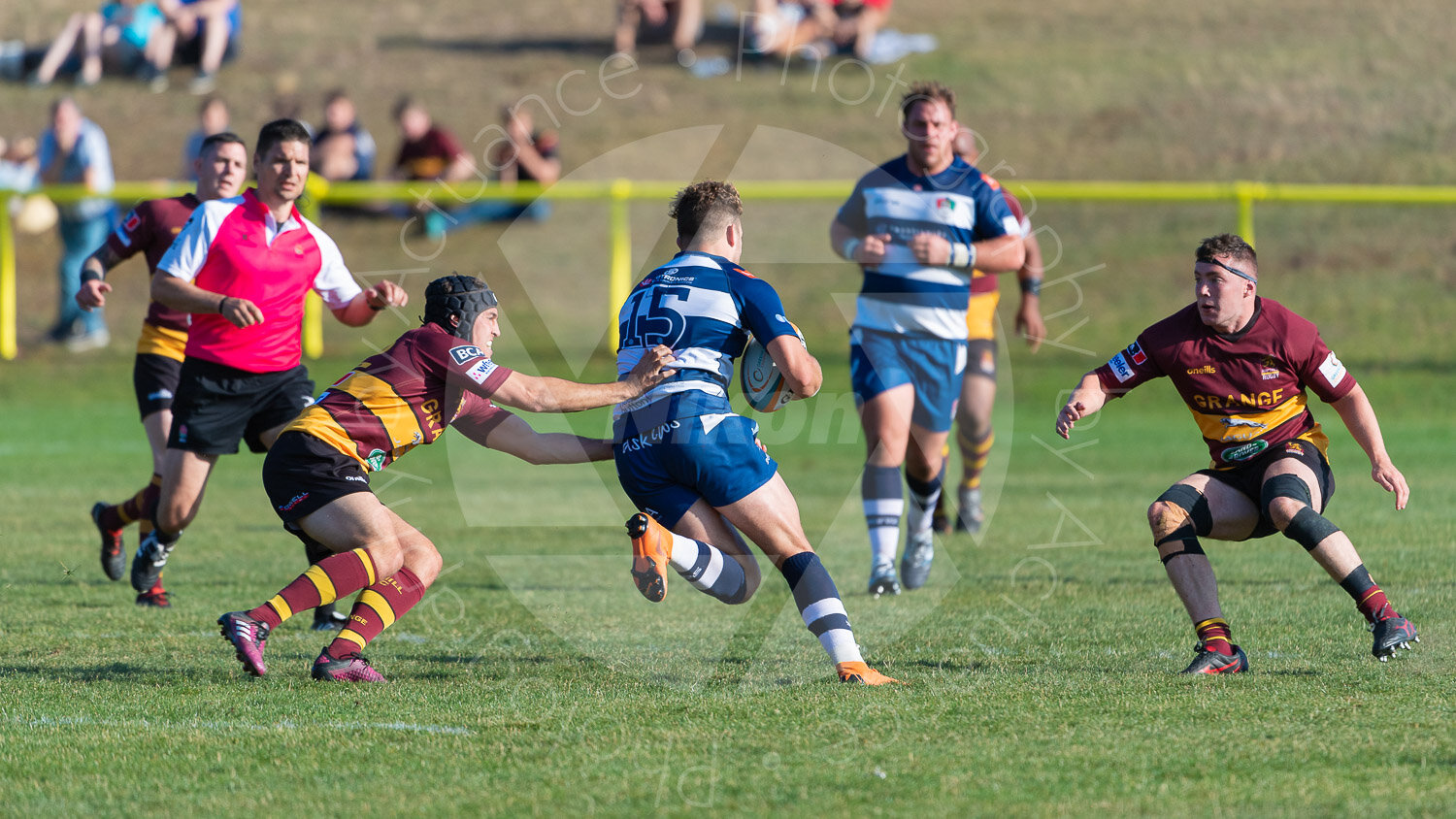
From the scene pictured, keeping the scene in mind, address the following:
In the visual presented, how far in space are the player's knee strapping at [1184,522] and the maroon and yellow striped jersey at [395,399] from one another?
2.49m

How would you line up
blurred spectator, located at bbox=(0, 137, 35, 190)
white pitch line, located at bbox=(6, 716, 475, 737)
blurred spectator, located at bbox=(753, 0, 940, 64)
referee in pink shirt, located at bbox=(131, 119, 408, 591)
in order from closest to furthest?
1. white pitch line, located at bbox=(6, 716, 475, 737)
2. referee in pink shirt, located at bbox=(131, 119, 408, 591)
3. blurred spectator, located at bbox=(0, 137, 35, 190)
4. blurred spectator, located at bbox=(753, 0, 940, 64)

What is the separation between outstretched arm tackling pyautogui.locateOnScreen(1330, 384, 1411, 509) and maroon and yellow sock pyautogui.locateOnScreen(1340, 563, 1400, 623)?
295mm

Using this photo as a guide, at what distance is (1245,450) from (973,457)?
405 centimetres

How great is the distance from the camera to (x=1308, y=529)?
545 cm

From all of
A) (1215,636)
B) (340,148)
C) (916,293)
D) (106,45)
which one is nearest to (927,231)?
(916,293)

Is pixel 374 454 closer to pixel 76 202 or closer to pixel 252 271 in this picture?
pixel 252 271

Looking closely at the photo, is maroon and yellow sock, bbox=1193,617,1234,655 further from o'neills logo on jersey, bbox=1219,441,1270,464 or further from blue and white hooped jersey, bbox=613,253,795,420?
blue and white hooped jersey, bbox=613,253,795,420

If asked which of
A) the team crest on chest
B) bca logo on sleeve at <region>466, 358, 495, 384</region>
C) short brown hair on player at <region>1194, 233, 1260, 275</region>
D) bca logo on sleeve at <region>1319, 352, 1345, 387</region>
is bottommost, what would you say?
bca logo on sleeve at <region>466, 358, 495, 384</region>

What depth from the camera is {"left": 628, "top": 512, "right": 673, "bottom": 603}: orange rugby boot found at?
16.3 feet

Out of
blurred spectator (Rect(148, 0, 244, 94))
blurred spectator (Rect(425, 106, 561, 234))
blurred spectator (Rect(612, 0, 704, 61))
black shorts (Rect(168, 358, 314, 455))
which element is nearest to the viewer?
black shorts (Rect(168, 358, 314, 455))

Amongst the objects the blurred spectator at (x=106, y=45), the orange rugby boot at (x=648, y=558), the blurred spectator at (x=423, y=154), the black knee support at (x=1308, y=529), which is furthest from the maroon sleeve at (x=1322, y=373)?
the blurred spectator at (x=106, y=45)

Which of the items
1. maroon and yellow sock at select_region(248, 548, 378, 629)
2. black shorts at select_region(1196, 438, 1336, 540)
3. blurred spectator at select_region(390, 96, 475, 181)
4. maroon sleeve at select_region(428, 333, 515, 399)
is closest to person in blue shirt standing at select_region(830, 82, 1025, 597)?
black shorts at select_region(1196, 438, 1336, 540)

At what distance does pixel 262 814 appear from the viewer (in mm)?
3834

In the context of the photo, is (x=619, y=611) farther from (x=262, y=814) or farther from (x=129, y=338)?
(x=129, y=338)
